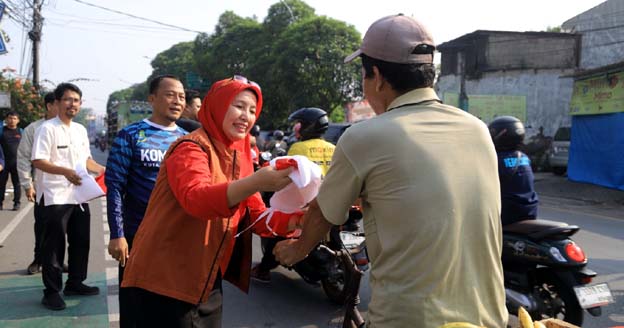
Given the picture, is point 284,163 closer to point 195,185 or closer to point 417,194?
point 195,185

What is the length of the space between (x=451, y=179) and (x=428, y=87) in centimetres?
30

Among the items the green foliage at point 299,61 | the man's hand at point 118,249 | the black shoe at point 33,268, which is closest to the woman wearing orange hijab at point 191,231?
the man's hand at point 118,249

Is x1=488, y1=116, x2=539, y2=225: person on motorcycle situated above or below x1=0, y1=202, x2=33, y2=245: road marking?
above

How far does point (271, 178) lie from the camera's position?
1.73 meters

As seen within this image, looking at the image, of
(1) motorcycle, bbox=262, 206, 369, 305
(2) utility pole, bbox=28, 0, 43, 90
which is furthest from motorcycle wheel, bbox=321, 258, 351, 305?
(2) utility pole, bbox=28, 0, 43, 90

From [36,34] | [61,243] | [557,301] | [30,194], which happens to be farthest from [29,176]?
[36,34]

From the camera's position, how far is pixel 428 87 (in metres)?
1.55

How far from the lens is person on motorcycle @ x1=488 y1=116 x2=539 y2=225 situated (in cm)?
391

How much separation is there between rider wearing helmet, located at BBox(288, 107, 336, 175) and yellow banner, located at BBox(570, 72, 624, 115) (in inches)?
380

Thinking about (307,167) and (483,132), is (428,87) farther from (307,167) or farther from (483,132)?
(307,167)

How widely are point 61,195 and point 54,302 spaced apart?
2.93ft

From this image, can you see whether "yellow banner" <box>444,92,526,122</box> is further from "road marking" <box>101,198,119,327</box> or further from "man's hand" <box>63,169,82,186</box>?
"man's hand" <box>63,169,82,186</box>

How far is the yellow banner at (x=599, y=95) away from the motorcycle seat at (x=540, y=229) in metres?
9.70

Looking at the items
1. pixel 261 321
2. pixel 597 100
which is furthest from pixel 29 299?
pixel 597 100
